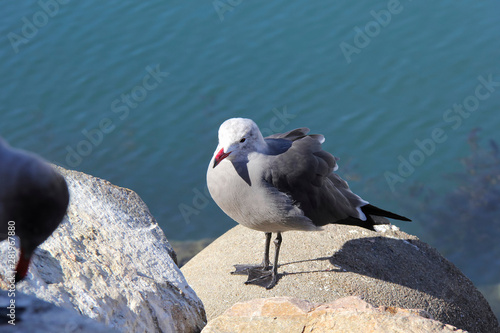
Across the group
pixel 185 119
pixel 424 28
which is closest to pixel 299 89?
pixel 185 119

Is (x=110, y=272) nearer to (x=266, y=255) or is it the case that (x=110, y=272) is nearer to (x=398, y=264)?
(x=266, y=255)

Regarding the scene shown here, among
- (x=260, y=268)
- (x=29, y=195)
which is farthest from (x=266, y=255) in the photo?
(x=29, y=195)

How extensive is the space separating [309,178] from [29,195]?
9.47ft

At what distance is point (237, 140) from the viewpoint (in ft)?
14.1

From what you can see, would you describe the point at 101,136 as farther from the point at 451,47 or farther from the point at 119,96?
the point at 451,47

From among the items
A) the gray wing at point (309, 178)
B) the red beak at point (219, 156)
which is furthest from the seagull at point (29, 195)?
the gray wing at point (309, 178)

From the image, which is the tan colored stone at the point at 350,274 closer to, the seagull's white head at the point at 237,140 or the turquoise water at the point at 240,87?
the seagull's white head at the point at 237,140

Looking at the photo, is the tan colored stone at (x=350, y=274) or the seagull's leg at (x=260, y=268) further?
the seagull's leg at (x=260, y=268)

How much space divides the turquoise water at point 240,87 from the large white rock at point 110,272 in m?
4.19

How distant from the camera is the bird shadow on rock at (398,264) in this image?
16.6ft

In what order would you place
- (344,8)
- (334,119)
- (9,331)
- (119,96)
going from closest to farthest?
(9,331)
(334,119)
(119,96)
(344,8)

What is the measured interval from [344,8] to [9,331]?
33.1 ft

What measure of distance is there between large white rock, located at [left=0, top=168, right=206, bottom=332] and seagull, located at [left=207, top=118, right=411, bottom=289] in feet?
2.17

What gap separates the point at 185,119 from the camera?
9312mm
